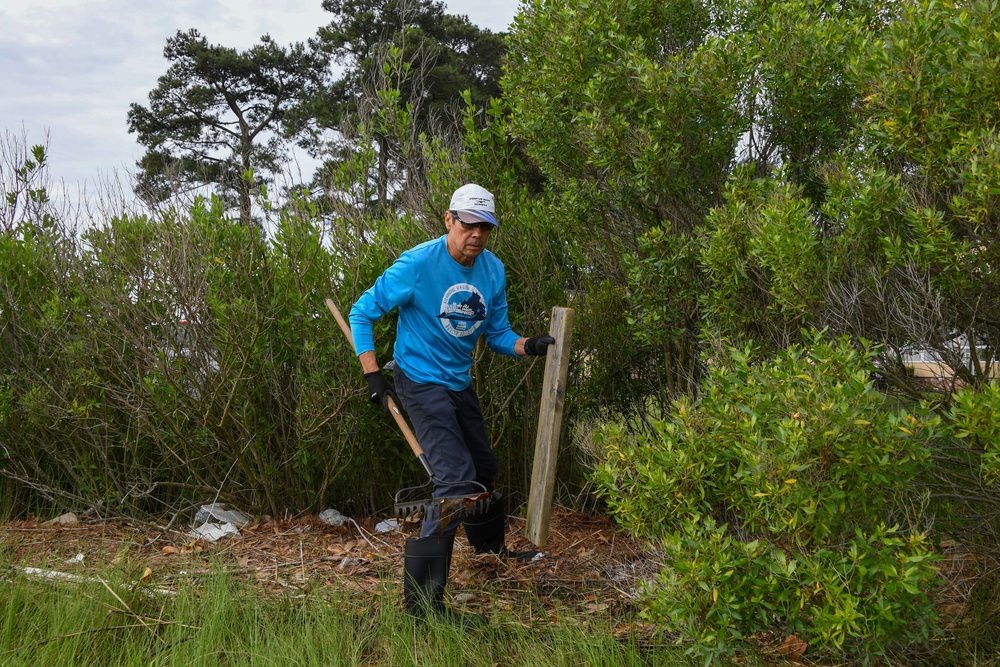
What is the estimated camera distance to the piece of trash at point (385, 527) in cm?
558

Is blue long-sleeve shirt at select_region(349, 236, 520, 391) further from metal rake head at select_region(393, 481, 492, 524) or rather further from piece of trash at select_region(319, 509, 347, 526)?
piece of trash at select_region(319, 509, 347, 526)

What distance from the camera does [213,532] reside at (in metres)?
5.52

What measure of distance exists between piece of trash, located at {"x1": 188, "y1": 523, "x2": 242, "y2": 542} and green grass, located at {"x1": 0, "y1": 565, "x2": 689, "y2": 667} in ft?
4.03

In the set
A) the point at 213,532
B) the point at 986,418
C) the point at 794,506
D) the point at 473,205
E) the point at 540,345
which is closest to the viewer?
the point at 986,418

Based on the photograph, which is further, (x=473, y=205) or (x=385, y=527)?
(x=385, y=527)

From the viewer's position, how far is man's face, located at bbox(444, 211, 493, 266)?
4.34 m

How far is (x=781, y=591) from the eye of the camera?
3.02 metres

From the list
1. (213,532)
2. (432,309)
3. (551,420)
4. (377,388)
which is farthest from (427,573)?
(213,532)

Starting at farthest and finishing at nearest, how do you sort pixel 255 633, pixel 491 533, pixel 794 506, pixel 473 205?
pixel 491 533 < pixel 473 205 < pixel 255 633 < pixel 794 506

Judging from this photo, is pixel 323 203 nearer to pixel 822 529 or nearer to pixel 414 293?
pixel 414 293

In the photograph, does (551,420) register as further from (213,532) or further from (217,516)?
(217,516)

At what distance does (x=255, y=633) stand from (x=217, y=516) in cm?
214

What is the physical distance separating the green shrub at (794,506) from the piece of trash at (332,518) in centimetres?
287

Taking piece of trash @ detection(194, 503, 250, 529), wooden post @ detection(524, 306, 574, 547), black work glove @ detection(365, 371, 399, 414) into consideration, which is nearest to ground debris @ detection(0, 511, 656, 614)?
piece of trash @ detection(194, 503, 250, 529)
